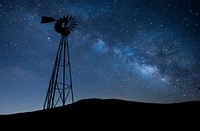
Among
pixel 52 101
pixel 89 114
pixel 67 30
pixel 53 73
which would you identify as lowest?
pixel 89 114

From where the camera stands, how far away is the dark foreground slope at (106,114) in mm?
4188

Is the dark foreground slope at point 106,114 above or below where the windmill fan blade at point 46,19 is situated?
below

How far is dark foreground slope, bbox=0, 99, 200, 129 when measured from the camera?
419 cm

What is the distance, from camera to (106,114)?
4.71 meters

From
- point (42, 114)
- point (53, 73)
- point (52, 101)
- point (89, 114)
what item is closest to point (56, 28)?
point (53, 73)

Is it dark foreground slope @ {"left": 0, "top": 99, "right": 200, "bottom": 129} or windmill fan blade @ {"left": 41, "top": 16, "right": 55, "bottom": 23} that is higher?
windmill fan blade @ {"left": 41, "top": 16, "right": 55, "bottom": 23}

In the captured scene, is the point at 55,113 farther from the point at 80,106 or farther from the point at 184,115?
the point at 184,115

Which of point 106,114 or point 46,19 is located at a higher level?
point 46,19

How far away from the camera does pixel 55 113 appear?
18.2 feet

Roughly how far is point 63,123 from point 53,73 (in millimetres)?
9974

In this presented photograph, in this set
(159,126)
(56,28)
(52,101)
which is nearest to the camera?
(159,126)

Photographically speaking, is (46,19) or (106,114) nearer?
(106,114)

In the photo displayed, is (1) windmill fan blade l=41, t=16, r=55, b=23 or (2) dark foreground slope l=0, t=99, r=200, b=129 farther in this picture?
(1) windmill fan blade l=41, t=16, r=55, b=23

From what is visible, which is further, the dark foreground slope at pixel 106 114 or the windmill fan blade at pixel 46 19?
the windmill fan blade at pixel 46 19
